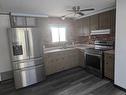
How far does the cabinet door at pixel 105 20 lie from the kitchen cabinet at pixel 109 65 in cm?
112

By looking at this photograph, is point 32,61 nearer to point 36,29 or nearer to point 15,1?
point 36,29

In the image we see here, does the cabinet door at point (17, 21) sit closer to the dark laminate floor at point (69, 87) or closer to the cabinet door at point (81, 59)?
the dark laminate floor at point (69, 87)

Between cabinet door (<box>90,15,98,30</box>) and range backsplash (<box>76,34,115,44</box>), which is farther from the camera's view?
cabinet door (<box>90,15,98,30</box>)

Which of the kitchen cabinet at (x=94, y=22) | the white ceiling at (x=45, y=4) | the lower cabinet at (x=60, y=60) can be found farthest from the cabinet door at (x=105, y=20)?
the lower cabinet at (x=60, y=60)

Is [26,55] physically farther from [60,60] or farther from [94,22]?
[94,22]

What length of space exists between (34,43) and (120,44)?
2540mm

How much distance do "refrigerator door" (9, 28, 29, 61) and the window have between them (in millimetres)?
1804

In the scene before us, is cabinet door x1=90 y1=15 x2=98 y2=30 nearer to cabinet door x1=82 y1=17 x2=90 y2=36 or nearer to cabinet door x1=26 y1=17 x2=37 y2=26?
cabinet door x1=82 y1=17 x2=90 y2=36

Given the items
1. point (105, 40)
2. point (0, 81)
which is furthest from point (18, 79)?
point (105, 40)

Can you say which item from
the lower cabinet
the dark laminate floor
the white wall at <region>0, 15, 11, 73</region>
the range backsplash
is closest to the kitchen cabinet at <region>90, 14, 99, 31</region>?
the range backsplash

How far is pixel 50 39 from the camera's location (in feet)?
14.8

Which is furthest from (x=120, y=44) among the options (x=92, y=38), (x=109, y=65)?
(x=92, y=38)

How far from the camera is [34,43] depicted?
323 centimetres

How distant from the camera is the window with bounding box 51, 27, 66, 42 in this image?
4.70 metres
